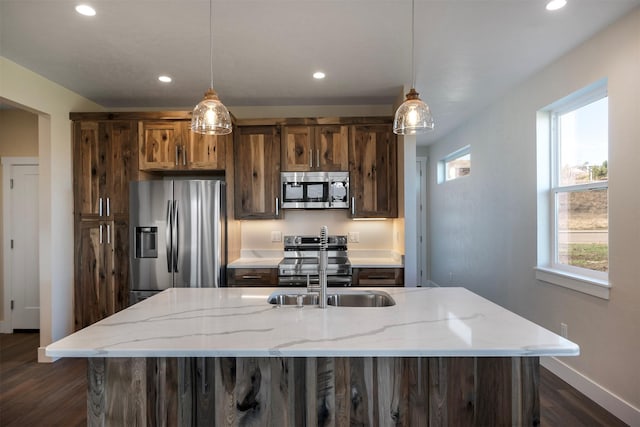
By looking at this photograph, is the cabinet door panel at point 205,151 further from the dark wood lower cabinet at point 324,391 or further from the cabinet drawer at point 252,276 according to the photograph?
the dark wood lower cabinet at point 324,391

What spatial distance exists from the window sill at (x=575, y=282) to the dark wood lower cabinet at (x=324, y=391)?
60.2 inches

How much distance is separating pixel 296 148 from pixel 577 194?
2577mm

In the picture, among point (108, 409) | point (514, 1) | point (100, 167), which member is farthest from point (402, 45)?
point (100, 167)

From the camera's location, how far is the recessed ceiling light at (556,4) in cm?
214

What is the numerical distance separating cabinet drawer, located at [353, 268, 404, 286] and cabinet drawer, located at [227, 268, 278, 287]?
2.73ft

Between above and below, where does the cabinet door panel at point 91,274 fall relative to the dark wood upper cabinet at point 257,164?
below

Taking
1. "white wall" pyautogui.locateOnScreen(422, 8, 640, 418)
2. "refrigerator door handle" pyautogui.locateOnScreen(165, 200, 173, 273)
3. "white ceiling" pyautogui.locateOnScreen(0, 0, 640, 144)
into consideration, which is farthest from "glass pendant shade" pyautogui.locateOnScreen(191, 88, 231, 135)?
"white wall" pyautogui.locateOnScreen(422, 8, 640, 418)

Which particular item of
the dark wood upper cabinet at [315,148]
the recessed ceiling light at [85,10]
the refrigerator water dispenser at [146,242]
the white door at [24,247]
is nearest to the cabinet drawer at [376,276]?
the dark wood upper cabinet at [315,148]

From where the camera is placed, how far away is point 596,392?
2564mm

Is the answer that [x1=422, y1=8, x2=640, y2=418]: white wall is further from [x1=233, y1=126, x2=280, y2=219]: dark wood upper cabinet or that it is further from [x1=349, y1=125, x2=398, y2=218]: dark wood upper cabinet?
[x1=233, y1=126, x2=280, y2=219]: dark wood upper cabinet

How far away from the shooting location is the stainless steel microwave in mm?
3797

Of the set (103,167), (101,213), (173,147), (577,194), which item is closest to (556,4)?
(577,194)

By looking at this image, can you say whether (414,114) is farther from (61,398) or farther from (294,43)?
(61,398)

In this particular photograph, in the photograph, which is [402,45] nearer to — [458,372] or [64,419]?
[458,372]
